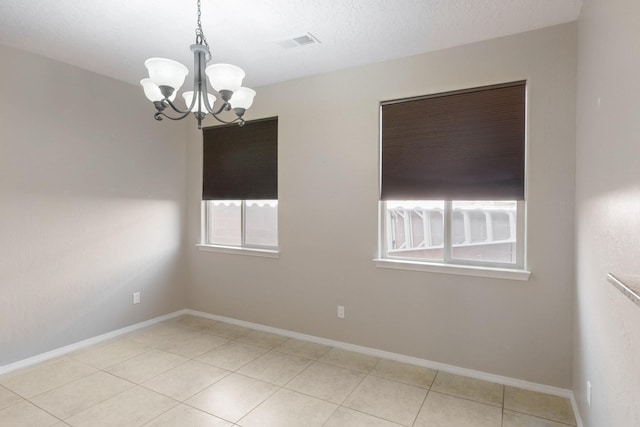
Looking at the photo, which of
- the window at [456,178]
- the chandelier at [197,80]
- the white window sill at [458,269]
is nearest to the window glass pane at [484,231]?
the window at [456,178]

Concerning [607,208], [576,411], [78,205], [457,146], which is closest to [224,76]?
[457,146]

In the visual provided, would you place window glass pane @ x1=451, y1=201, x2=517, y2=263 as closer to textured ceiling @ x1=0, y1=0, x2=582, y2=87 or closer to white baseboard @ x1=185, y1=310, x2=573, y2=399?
white baseboard @ x1=185, y1=310, x2=573, y2=399

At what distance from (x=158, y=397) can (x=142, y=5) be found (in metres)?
2.73

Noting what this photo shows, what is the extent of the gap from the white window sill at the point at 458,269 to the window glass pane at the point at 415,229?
12 cm

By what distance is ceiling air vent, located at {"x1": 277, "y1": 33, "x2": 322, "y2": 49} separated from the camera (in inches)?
103

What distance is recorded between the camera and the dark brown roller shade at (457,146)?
8.48 ft

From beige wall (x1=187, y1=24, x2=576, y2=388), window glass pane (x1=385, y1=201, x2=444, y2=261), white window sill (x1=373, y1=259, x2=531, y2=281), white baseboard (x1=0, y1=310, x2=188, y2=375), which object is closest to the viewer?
beige wall (x1=187, y1=24, x2=576, y2=388)

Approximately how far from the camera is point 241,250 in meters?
3.85

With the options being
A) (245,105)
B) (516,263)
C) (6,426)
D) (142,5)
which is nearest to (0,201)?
(6,426)

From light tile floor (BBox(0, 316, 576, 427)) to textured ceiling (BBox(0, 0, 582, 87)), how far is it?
2712mm

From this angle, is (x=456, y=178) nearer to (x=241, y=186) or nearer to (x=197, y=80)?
(x=197, y=80)

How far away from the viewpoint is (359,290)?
3174 millimetres

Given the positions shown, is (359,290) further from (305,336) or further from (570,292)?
(570,292)

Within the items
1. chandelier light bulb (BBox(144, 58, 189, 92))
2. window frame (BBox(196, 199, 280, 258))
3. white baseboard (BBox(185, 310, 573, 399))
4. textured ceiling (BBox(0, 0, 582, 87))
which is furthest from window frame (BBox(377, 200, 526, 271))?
chandelier light bulb (BBox(144, 58, 189, 92))
